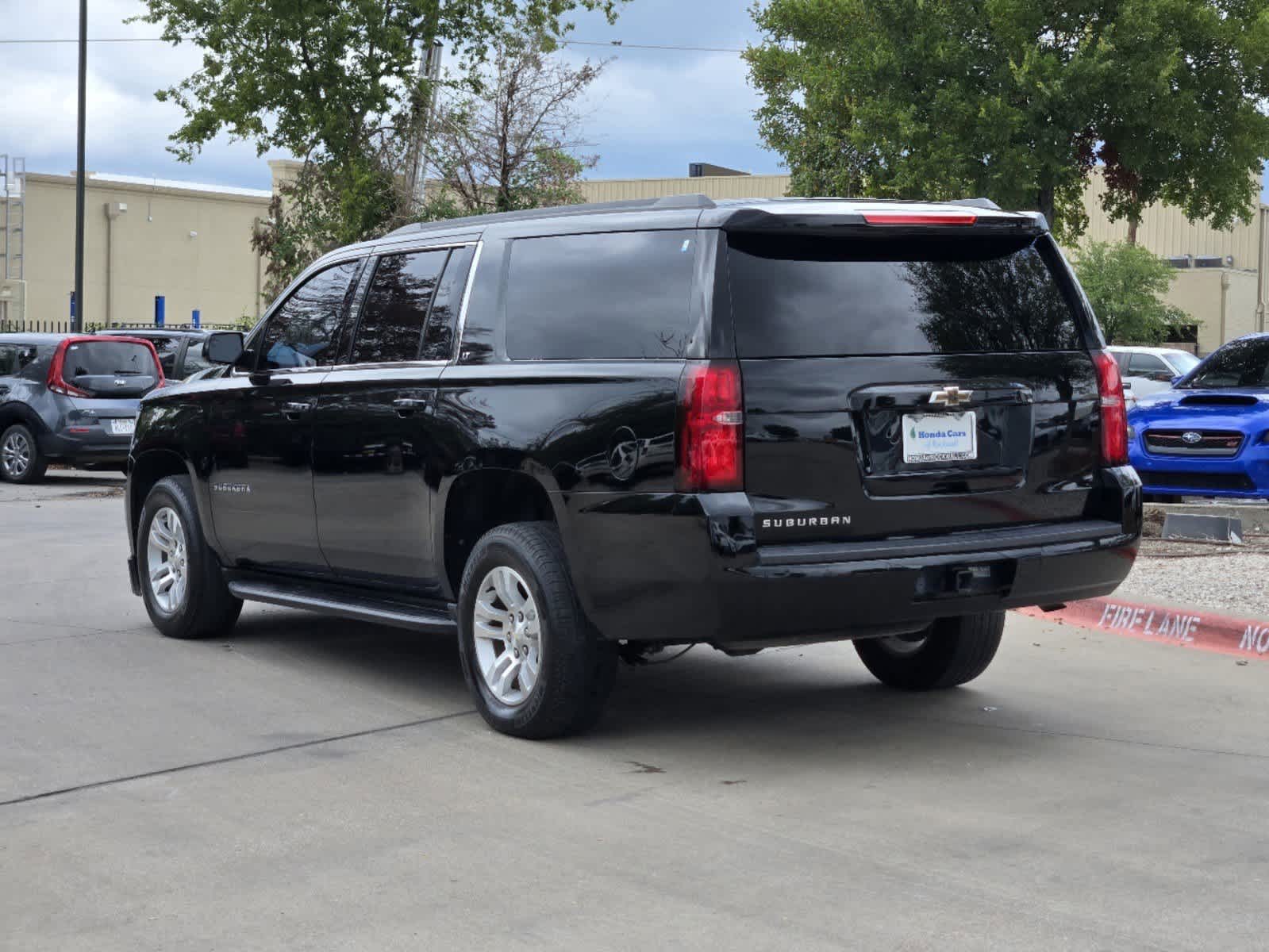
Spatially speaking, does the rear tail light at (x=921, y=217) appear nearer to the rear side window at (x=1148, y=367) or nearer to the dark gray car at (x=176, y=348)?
the dark gray car at (x=176, y=348)

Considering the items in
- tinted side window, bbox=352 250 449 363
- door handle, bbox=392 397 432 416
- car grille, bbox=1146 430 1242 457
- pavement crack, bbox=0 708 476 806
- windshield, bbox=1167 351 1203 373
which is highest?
windshield, bbox=1167 351 1203 373

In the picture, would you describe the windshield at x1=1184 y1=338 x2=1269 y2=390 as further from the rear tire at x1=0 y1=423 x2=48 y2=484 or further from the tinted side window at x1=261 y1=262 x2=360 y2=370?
the rear tire at x1=0 y1=423 x2=48 y2=484

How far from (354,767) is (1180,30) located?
23586 mm

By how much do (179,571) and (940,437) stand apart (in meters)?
4.41

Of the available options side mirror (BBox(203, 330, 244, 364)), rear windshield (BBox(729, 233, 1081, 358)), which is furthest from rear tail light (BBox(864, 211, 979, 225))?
side mirror (BBox(203, 330, 244, 364))

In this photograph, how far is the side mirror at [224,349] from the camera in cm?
816

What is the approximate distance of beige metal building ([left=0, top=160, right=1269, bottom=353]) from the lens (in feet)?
178

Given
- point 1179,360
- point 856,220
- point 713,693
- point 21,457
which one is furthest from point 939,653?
point 1179,360

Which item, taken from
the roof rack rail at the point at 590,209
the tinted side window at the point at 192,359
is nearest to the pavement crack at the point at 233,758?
the roof rack rail at the point at 590,209

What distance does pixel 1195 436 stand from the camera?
13875mm

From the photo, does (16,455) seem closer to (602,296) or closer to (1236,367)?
(1236,367)

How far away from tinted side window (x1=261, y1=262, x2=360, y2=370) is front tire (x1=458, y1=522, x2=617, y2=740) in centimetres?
159

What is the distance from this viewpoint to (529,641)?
6402 millimetres

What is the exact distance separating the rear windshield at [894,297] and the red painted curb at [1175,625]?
104 inches
